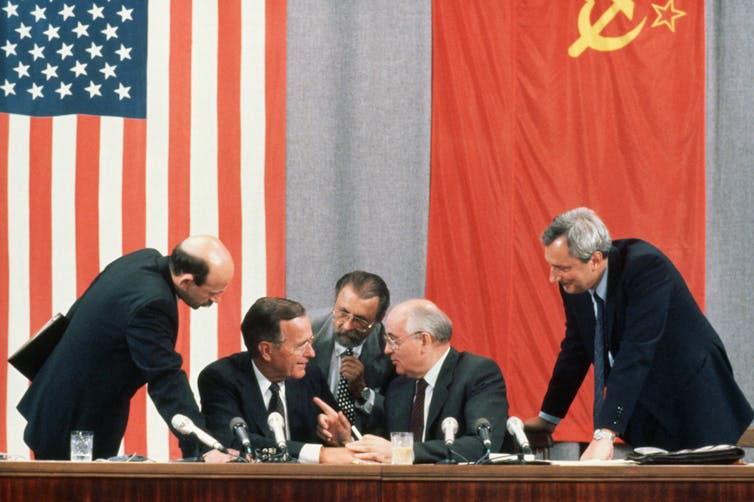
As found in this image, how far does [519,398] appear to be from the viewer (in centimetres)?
646

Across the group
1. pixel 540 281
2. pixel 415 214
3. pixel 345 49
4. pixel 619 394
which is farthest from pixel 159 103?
pixel 619 394

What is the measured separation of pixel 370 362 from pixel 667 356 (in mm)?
1351

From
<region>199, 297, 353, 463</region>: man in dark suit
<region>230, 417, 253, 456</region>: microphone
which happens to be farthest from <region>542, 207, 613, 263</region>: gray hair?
Answer: <region>230, 417, 253, 456</region>: microphone

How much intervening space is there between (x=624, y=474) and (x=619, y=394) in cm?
83

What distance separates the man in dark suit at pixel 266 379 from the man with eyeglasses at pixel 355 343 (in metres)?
0.31

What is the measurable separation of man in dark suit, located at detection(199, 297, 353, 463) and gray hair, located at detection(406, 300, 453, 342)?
0.42 metres

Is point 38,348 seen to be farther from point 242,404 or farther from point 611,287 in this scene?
point 611,287

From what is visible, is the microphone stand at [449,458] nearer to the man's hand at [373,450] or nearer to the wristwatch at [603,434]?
the man's hand at [373,450]

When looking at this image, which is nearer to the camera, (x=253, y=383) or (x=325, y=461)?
(x=325, y=461)

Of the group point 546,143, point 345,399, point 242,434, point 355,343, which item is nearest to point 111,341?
point 242,434

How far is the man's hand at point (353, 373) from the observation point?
199 inches

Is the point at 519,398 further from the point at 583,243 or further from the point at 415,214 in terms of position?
the point at 583,243

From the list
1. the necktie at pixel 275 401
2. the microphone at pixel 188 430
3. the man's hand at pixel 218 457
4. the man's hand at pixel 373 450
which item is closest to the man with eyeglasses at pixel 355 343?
the necktie at pixel 275 401

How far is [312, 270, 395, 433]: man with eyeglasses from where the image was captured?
507 cm
